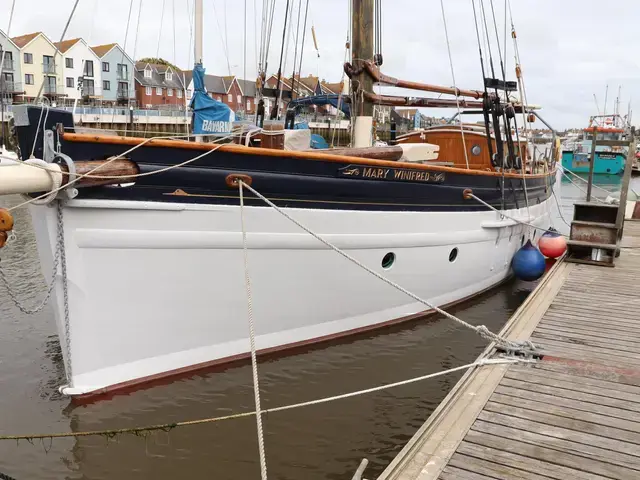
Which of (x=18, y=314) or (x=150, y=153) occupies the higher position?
(x=150, y=153)

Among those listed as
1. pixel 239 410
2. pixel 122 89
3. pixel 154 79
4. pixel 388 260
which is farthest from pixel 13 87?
pixel 239 410

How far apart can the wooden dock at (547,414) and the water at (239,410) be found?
1159 millimetres

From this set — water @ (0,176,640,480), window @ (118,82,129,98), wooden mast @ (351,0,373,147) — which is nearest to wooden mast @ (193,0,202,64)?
wooden mast @ (351,0,373,147)

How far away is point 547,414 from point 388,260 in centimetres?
340

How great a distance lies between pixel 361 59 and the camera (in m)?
9.48

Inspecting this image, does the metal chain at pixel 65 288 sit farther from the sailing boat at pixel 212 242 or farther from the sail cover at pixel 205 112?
the sail cover at pixel 205 112

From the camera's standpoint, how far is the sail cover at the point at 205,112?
6.55 m

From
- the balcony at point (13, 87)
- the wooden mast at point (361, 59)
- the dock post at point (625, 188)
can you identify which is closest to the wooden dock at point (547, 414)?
the dock post at point (625, 188)

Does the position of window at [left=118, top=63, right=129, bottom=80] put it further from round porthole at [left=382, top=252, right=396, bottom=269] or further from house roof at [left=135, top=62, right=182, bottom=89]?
round porthole at [left=382, top=252, right=396, bottom=269]

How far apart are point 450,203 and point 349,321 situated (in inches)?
91.2

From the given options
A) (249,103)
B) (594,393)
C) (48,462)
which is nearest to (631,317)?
A: (594,393)

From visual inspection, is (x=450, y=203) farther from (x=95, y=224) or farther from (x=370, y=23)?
(x=95, y=224)

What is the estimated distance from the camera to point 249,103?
6488 cm

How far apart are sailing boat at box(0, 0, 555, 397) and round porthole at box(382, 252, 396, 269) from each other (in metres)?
0.02
